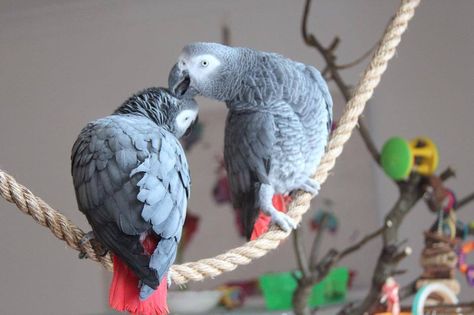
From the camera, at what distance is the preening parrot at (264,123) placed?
2.08 ft

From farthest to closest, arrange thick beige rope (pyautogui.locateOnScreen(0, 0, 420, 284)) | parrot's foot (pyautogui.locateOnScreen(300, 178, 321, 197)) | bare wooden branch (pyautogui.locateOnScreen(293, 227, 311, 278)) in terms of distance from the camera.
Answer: bare wooden branch (pyautogui.locateOnScreen(293, 227, 311, 278)), parrot's foot (pyautogui.locateOnScreen(300, 178, 321, 197)), thick beige rope (pyautogui.locateOnScreen(0, 0, 420, 284))

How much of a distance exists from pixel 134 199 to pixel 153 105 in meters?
0.12

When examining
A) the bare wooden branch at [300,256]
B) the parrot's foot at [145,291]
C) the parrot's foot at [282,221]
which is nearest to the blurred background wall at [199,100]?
the bare wooden branch at [300,256]

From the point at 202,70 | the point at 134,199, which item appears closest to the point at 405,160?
the point at 202,70

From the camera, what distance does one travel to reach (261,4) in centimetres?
229

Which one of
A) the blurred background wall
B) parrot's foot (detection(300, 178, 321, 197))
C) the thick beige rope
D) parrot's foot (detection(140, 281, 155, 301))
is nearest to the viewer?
parrot's foot (detection(140, 281, 155, 301))

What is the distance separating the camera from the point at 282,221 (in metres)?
0.66

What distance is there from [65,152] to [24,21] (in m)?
0.65

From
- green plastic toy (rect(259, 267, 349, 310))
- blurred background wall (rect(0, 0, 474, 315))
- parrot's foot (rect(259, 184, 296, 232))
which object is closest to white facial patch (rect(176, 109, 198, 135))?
parrot's foot (rect(259, 184, 296, 232))

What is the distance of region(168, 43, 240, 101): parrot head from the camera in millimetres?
603

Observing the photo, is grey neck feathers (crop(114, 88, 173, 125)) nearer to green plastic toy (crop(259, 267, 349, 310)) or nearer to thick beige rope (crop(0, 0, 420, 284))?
thick beige rope (crop(0, 0, 420, 284))

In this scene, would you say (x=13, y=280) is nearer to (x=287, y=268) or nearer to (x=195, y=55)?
(x=287, y=268)

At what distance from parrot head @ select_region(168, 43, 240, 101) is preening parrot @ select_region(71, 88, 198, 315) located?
87 millimetres

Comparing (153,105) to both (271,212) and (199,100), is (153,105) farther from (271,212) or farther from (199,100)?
(199,100)
